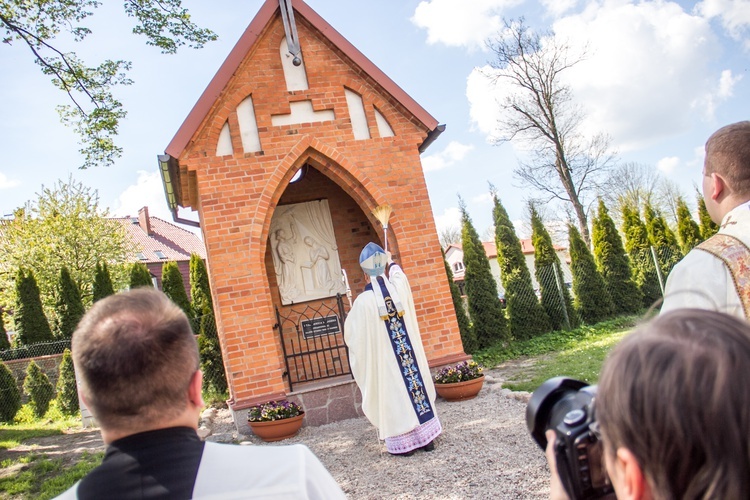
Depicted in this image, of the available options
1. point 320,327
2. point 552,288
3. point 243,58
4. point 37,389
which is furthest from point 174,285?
point 552,288

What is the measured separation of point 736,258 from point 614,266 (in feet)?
52.8

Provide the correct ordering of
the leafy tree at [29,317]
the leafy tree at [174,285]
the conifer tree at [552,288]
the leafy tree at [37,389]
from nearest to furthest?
the leafy tree at [37,389] → the conifer tree at [552,288] → the leafy tree at [174,285] → the leafy tree at [29,317]

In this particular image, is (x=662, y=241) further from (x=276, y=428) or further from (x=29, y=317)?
(x=29, y=317)

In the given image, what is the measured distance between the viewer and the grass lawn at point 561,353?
902cm

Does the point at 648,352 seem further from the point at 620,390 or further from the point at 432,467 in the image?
the point at 432,467

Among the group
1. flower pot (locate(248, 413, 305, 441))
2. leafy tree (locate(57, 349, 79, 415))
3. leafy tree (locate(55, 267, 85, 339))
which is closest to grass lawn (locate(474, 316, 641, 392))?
flower pot (locate(248, 413, 305, 441))

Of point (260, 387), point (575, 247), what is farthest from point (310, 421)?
point (575, 247)

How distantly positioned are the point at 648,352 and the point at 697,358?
7cm

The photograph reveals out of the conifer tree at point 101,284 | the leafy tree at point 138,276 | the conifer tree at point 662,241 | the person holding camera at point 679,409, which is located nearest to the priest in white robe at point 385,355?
the person holding camera at point 679,409

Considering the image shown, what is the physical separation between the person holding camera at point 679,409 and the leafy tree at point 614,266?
54.4 feet

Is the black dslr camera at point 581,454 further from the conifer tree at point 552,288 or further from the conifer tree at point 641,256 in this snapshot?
the conifer tree at point 641,256

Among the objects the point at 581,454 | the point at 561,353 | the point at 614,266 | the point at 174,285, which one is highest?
the point at 174,285

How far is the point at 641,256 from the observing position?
18.0 m

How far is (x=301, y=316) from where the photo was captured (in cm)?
967
